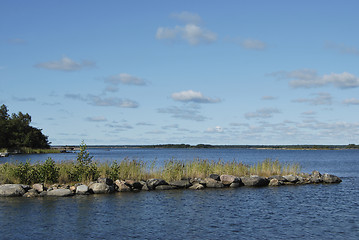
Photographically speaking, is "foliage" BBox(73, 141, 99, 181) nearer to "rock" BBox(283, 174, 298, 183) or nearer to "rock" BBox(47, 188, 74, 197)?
"rock" BBox(47, 188, 74, 197)

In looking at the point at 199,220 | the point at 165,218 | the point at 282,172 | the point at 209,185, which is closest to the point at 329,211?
the point at 199,220

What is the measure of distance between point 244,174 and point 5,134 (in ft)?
340

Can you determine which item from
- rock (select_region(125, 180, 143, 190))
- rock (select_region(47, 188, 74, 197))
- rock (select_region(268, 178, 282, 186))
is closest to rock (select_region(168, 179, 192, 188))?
rock (select_region(125, 180, 143, 190))

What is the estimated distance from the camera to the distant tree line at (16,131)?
11944cm

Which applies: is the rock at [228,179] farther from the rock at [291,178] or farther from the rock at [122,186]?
the rock at [122,186]

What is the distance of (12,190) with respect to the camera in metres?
26.9

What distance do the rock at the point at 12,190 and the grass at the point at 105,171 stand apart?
2.37 m

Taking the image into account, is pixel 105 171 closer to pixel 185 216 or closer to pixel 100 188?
pixel 100 188

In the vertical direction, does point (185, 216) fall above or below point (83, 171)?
below

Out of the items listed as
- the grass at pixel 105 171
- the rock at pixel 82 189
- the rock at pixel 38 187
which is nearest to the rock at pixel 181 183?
the grass at pixel 105 171

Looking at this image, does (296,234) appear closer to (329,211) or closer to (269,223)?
(269,223)

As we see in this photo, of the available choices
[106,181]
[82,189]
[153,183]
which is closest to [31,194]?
[82,189]

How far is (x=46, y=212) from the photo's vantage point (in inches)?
837

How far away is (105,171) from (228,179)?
10837 mm
